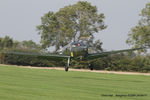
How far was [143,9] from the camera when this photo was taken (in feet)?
185

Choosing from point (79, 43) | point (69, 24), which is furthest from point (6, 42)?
point (79, 43)

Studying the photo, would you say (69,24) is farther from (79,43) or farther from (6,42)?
(79,43)

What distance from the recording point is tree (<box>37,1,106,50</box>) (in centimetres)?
6462

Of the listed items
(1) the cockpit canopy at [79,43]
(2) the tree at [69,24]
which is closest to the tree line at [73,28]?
(2) the tree at [69,24]

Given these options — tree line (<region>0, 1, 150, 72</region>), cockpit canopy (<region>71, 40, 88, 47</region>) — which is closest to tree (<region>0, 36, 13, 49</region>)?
tree line (<region>0, 1, 150, 72</region>)

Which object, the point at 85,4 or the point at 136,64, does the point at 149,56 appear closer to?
the point at 136,64

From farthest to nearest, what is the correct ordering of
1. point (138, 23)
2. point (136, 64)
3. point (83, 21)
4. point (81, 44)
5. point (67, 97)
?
1. point (83, 21)
2. point (138, 23)
3. point (136, 64)
4. point (81, 44)
5. point (67, 97)

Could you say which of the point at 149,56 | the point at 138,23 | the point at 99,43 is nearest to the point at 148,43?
the point at 138,23

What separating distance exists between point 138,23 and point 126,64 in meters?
12.4

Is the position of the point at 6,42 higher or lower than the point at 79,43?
higher

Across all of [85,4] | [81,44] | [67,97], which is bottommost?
[67,97]

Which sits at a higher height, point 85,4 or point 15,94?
point 85,4

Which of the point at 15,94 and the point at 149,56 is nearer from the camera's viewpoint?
the point at 15,94

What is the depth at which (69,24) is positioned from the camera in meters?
65.4
